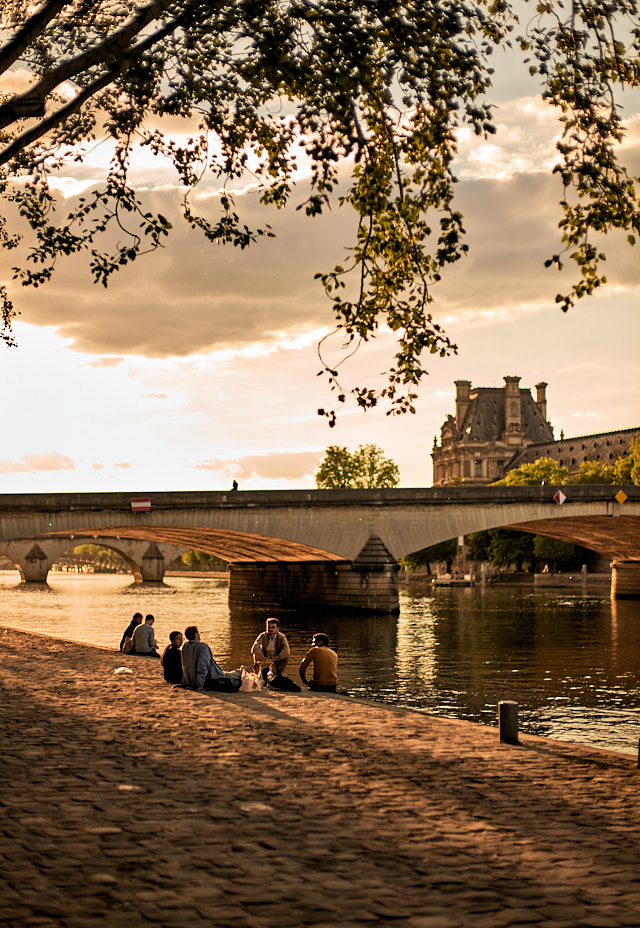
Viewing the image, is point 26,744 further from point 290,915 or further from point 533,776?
point 290,915

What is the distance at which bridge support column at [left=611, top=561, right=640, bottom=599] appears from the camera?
72312mm

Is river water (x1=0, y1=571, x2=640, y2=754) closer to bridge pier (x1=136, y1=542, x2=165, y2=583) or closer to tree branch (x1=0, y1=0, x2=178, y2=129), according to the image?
tree branch (x1=0, y1=0, x2=178, y2=129)

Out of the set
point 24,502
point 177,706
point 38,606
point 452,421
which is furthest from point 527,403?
point 177,706

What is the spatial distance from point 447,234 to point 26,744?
762 cm

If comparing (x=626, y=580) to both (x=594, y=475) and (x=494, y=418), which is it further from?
(x=494, y=418)

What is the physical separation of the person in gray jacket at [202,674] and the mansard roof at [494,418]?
153801mm

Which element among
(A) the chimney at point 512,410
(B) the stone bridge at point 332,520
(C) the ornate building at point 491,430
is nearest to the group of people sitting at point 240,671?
(B) the stone bridge at point 332,520

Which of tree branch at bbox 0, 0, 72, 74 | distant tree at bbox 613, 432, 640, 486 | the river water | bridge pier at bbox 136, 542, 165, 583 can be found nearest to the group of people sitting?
the river water

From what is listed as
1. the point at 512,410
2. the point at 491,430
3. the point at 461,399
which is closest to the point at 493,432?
the point at 491,430

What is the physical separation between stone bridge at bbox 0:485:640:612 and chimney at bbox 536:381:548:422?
103 metres

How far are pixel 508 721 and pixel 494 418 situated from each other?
160898 millimetres

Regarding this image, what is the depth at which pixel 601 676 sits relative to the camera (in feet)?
98.8

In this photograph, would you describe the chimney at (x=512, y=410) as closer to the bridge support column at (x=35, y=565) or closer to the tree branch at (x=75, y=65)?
the bridge support column at (x=35, y=565)

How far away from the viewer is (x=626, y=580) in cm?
7269
